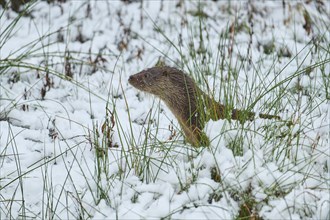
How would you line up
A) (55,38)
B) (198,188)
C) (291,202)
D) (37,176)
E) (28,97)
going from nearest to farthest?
(291,202) < (198,188) < (37,176) < (28,97) < (55,38)

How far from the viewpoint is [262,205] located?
3004mm

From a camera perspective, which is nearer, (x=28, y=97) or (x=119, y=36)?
(x=28, y=97)

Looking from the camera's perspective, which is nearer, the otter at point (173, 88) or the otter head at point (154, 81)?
the otter at point (173, 88)

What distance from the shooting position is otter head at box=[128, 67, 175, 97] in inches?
187

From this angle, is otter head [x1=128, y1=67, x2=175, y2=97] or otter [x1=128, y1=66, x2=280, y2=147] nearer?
otter [x1=128, y1=66, x2=280, y2=147]

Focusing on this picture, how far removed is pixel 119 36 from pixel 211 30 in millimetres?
1325

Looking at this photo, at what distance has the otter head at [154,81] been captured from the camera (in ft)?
15.6

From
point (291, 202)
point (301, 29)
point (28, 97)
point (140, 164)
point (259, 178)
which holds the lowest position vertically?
point (291, 202)

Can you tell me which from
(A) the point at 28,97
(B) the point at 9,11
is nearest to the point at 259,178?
(A) the point at 28,97

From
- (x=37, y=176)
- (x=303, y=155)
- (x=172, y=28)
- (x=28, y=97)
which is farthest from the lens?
(x=172, y=28)

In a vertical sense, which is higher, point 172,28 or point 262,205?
point 172,28

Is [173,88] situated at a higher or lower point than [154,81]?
lower

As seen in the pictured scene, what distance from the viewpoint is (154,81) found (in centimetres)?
480

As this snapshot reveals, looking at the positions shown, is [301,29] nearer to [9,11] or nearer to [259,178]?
[9,11]
